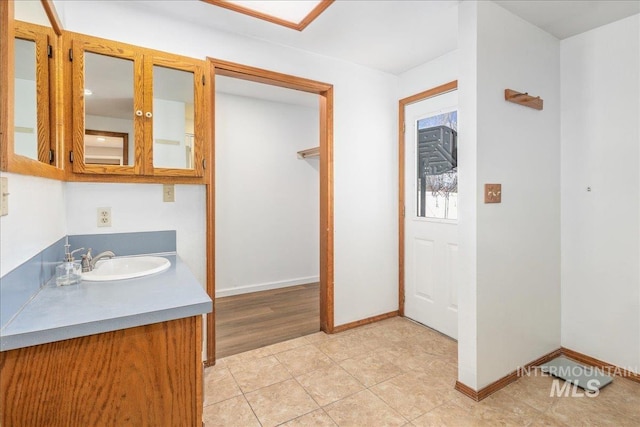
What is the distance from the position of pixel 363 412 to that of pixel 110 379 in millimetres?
1301

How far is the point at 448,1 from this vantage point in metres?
1.94

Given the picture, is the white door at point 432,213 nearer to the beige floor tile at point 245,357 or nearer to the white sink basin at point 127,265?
the beige floor tile at point 245,357

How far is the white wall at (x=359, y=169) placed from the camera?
2553 mm

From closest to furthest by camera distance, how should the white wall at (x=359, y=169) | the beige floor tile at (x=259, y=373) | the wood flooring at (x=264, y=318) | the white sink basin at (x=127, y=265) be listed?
the white sink basin at (x=127, y=265)
the beige floor tile at (x=259, y=373)
the white wall at (x=359, y=169)
the wood flooring at (x=264, y=318)

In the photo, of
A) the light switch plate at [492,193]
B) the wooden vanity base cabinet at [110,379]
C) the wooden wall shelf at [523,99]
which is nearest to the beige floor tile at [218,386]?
the wooden vanity base cabinet at [110,379]

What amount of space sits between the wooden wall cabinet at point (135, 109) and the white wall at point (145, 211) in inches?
7.3

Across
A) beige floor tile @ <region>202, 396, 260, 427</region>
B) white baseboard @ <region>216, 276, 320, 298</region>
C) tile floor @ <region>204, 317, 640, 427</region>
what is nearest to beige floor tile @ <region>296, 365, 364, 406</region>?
tile floor @ <region>204, 317, 640, 427</region>

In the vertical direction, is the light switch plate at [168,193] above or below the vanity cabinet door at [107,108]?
below

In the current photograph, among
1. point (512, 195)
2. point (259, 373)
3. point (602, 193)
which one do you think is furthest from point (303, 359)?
point (602, 193)

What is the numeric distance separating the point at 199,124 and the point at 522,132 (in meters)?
2.10

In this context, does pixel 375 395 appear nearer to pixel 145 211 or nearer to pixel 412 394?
pixel 412 394

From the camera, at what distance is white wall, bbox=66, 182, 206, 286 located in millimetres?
1890

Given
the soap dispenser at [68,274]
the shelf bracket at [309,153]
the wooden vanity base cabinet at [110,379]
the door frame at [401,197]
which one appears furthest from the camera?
the shelf bracket at [309,153]

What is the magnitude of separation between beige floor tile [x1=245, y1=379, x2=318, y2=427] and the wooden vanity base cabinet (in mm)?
702
